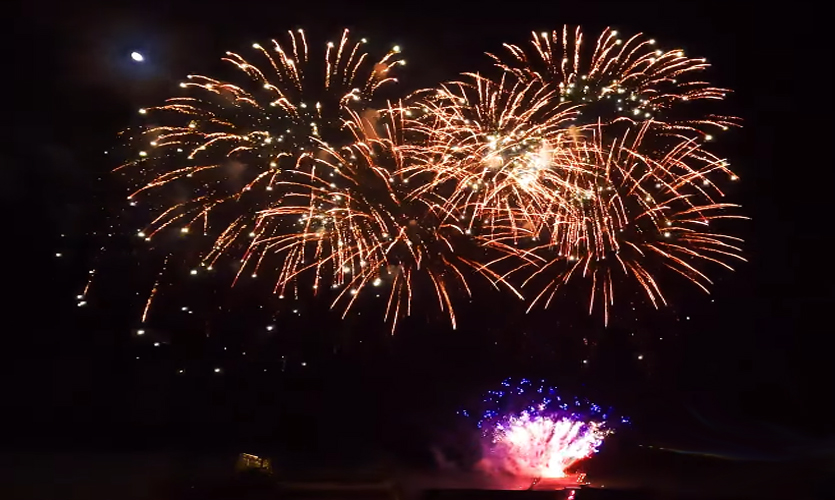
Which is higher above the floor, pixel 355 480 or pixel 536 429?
pixel 536 429

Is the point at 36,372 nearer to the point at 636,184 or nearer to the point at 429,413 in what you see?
the point at 429,413

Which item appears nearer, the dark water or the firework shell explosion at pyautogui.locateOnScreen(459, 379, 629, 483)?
the dark water

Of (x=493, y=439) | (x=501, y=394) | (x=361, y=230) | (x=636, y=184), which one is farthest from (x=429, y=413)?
(x=636, y=184)

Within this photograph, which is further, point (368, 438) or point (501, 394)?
point (501, 394)

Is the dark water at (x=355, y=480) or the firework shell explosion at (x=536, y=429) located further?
the firework shell explosion at (x=536, y=429)

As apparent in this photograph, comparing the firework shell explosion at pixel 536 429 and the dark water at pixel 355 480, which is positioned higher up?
the firework shell explosion at pixel 536 429

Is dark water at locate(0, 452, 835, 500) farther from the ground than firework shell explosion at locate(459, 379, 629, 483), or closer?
closer

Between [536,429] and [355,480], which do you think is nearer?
[355,480]

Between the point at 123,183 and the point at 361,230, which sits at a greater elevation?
the point at 123,183
